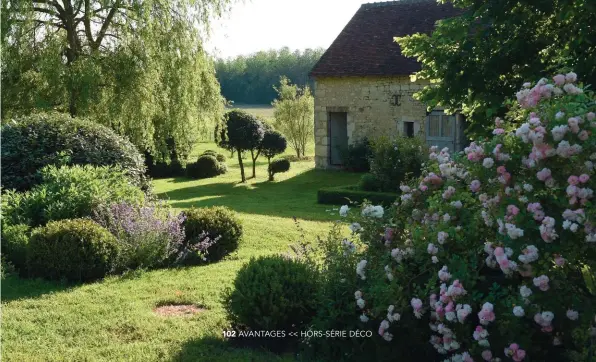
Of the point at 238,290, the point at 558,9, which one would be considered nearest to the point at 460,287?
the point at 238,290

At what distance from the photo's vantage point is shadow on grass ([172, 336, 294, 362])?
5379 mm

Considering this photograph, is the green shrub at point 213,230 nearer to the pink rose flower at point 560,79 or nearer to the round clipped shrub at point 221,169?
the pink rose flower at point 560,79

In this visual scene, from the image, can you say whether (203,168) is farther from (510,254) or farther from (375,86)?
(510,254)

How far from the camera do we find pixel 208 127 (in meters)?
19.1

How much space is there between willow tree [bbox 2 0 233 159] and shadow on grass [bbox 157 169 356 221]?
8.48ft

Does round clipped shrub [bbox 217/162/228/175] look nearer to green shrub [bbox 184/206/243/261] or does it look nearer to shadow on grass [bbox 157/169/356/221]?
shadow on grass [bbox 157/169/356/221]

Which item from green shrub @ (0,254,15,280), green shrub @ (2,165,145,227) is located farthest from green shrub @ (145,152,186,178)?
green shrub @ (0,254,15,280)

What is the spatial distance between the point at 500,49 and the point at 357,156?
15.6 m

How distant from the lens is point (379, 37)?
24547 mm

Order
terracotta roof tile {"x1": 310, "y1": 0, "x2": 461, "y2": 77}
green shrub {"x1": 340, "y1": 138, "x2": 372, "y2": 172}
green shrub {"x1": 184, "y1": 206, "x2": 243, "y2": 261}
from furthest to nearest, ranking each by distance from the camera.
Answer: green shrub {"x1": 340, "y1": 138, "x2": 372, "y2": 172}
terracotta roof tile {"x1": 310, "y1": 0, "x2": 461, "y2": 77}
green shrub {"x1": 184, "y1": 206, "x2": 243, "y2": 261}

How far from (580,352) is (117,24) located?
51.8 ft

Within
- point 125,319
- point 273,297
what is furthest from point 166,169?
point 273,297

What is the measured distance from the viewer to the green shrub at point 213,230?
923 cm

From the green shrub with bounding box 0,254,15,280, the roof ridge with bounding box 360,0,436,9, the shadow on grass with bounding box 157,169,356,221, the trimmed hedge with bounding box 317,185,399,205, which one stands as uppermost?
the roof ridge with bounding box 360,0,436,9
